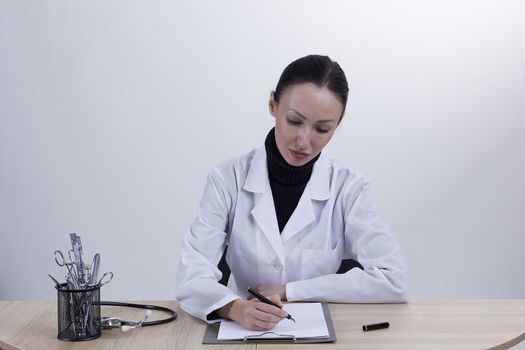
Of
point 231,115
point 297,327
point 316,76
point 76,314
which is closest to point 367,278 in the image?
point 297,327

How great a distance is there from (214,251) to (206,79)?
175 centimetres

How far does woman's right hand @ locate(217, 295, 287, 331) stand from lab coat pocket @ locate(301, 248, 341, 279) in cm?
48

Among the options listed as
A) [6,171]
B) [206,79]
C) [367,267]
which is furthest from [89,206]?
[367,267]

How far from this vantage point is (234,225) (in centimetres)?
228

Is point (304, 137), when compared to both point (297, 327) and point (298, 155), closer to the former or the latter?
point (298, 155)

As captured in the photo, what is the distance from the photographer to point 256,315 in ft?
5.70

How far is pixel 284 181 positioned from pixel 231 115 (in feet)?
4.98

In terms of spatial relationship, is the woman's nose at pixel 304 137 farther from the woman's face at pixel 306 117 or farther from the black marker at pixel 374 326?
the black marker at pixel 374 326

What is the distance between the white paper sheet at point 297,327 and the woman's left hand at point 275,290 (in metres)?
0.12

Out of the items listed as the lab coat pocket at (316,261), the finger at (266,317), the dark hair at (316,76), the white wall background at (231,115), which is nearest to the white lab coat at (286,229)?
the lab coat pocket at (316,261)

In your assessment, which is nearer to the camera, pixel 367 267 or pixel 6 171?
pixel 367 267

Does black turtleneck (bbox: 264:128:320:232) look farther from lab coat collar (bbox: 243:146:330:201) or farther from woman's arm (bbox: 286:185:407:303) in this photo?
woman's arm (bbox: 286:185:407:303)

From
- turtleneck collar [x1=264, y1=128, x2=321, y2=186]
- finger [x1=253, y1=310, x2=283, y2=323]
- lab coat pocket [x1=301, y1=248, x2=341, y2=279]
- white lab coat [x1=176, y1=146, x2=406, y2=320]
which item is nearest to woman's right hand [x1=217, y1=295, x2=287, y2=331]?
finger [x1=253, y1=310, x2=283, y2=323]

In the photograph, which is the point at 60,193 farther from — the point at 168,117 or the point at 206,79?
the point at 206,79
